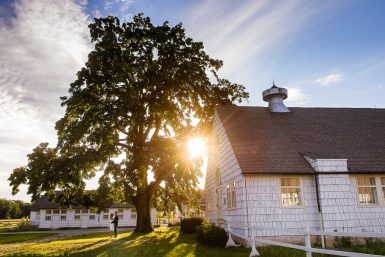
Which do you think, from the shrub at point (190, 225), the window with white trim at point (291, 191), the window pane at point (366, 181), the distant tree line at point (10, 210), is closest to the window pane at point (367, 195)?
the window pane at point (366, 181)

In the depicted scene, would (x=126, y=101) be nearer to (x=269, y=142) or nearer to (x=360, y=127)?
(x=269, y=142)

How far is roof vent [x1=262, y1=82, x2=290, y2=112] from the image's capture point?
23.8 metres

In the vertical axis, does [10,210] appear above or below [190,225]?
below

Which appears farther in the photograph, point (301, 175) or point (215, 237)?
point (301, 175)

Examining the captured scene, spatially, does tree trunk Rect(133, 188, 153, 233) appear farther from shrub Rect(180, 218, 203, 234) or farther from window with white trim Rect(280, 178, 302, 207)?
window with white trim Rect(280, 178, 302, 207)

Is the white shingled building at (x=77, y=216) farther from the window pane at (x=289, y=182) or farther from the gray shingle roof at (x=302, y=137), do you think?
the window pane at (x=289, y=182)

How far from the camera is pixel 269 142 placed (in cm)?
1897

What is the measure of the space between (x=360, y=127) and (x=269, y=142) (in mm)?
7349

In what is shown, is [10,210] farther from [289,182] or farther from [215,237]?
[289,182]

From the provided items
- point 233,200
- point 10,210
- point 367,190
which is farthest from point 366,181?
point 10,210

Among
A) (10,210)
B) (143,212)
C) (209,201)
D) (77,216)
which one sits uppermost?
(209,201)

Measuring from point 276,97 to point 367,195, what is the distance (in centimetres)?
936

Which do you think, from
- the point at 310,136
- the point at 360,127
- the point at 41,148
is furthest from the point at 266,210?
the point at 41,148

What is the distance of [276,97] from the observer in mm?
24109
